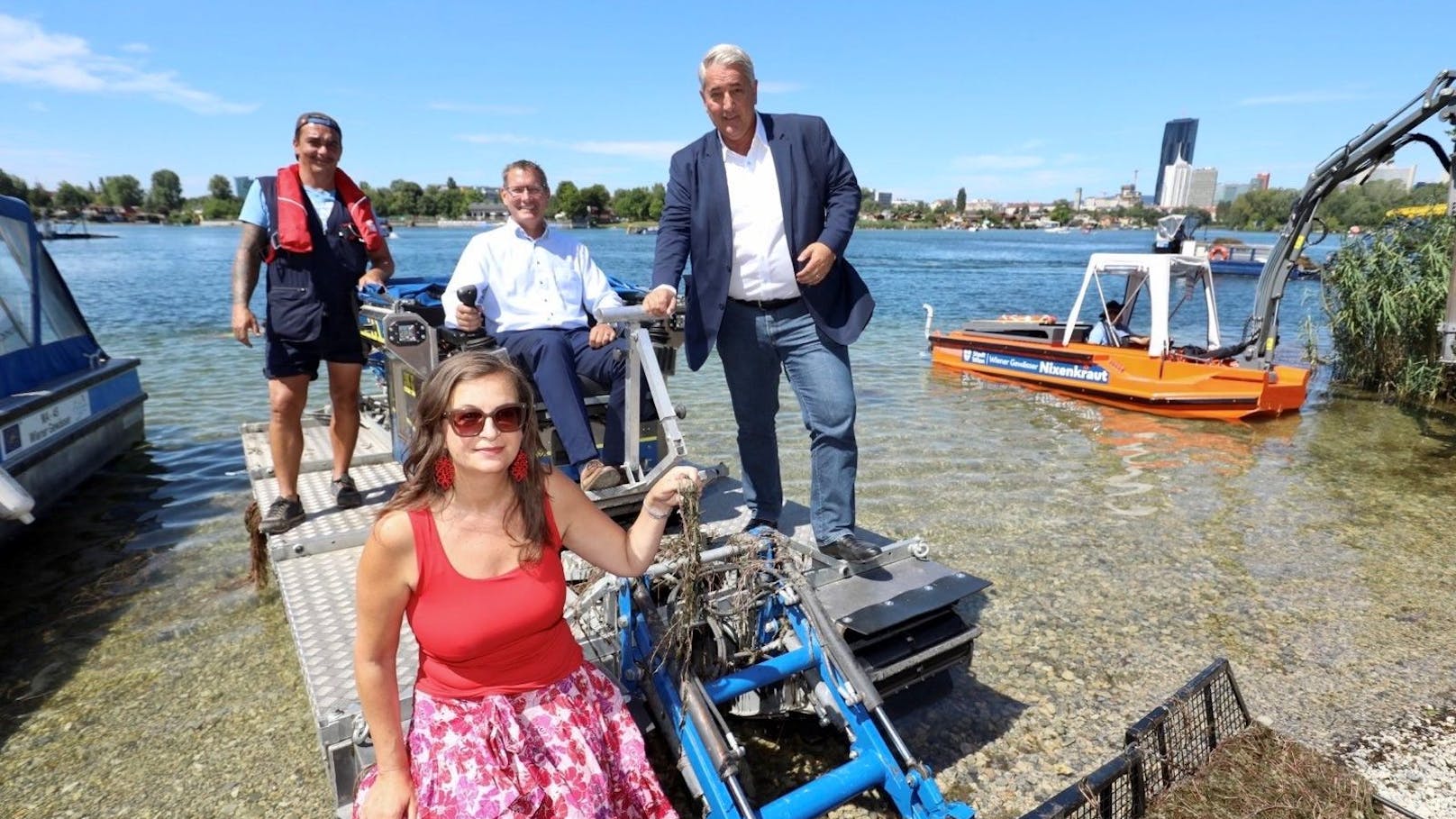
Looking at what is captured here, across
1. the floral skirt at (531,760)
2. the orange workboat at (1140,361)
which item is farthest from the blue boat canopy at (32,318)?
the orange workboat at (1140,361)

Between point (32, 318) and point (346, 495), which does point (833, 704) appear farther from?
point (32, 318)

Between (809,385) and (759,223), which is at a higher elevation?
(759,223)

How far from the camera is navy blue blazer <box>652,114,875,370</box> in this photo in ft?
10.5

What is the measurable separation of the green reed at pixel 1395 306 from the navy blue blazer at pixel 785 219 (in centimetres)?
1055

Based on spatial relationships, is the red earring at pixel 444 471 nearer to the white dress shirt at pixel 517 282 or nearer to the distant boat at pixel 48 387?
the white dress shirt at pixel 517 282

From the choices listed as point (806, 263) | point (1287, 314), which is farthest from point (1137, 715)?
point (1287, 314)

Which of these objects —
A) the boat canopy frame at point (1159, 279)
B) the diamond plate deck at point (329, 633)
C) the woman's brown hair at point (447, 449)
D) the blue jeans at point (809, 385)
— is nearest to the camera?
the woman's brown hair at point (447, 449)

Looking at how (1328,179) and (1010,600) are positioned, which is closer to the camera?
(1010,600)

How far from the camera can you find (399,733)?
1971 millimetres

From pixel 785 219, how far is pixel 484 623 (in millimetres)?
1958

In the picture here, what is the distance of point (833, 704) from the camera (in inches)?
101

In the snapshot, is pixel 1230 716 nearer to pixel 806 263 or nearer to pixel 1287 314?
pixel 806 263

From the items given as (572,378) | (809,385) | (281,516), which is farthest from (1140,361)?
(281,516)

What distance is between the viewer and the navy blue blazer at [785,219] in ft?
10.5
